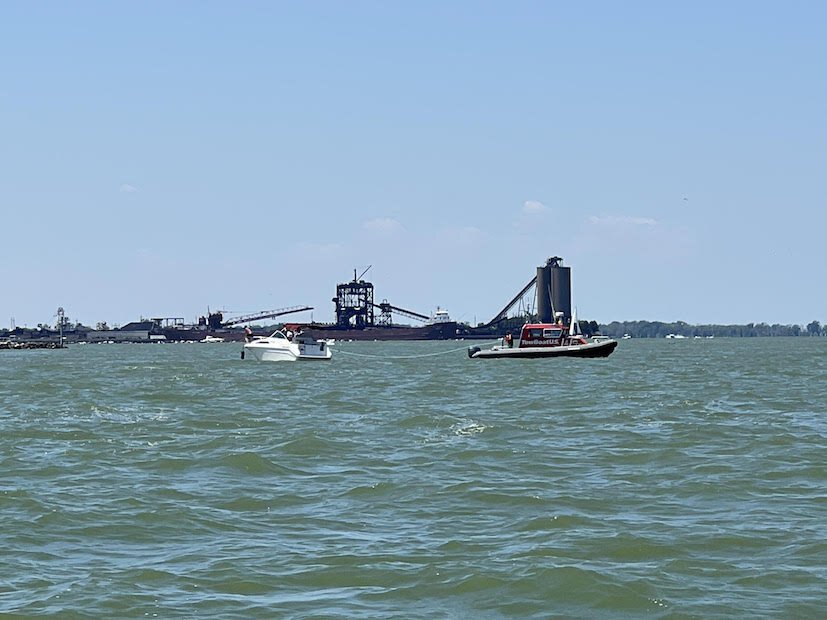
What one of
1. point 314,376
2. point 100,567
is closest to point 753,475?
point 100,567

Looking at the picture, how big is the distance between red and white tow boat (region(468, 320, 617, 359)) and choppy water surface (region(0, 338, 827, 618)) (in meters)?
63.6

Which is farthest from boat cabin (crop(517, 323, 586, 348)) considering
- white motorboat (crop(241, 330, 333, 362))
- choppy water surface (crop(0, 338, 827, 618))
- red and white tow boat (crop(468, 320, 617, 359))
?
choppy water surface (crop(0, 338, 827, 618))

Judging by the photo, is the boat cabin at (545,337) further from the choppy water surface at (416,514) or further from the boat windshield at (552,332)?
the choppy water surface at (416,514)

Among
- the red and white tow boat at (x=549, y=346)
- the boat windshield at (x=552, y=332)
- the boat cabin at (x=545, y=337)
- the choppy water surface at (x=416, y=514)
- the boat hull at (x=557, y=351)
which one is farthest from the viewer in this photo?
the boat windshield at (x=552, y=332)

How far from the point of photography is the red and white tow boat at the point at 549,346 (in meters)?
103

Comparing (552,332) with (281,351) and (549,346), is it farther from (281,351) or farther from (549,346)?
(281,351)

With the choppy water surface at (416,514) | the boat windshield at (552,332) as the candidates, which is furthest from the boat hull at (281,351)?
the choppy water surface at (416,514)

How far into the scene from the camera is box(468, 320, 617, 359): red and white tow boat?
10256 cm

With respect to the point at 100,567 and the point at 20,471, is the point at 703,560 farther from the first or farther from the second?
the point at 20,471

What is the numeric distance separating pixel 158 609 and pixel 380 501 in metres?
7.52

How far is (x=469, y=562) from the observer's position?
48.9 feet

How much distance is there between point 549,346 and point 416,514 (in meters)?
86.2

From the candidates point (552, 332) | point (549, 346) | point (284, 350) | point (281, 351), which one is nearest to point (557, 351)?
point (549, 346)

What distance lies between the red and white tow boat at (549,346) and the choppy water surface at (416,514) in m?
63.6
